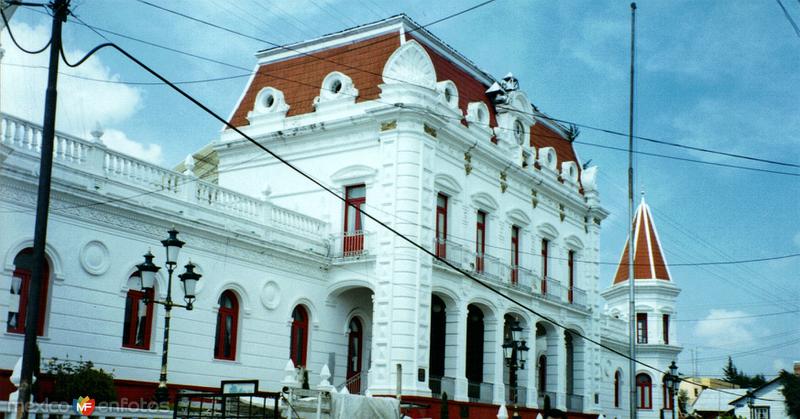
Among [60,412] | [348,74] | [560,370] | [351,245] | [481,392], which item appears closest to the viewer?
[60,412]

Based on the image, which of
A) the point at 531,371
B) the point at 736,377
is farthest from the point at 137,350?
the point at 736,377

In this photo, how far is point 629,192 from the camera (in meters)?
31.5

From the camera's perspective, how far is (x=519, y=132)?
35219 millimetres

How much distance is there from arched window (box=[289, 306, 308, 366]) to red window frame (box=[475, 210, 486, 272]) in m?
6.52

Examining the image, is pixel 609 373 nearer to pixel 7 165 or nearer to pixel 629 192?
pixel 629 192

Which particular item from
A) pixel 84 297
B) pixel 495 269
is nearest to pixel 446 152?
pixel 495 269

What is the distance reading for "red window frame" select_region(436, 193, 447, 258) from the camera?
29344mm

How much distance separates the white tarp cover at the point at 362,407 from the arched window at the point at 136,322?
20.7ft

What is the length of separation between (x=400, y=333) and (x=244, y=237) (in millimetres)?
5255

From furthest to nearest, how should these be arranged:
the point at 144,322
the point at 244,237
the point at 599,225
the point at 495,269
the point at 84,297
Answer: the point at 599,225
the point at 495,269
the point at 244,237
the point at 144,322
the point at 84,297

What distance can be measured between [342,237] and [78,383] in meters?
11.1

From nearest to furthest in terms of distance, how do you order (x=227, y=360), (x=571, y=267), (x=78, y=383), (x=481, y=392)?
1. (x=78, y=383)
2. (x=227, y=360)
3. (x=481, y=392)
4. (x=571, y=267)

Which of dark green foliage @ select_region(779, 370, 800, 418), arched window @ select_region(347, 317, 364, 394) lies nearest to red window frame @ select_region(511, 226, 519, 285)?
arched window @ select_region(347, 317, 364, 394)

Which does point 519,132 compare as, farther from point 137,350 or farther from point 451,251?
point 137,350
